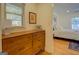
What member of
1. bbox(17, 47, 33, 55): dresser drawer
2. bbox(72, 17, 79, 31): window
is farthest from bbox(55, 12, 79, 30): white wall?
bbox(17, 47, 33, 55): dresser drawer

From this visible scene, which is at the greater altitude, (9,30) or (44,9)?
(44,9)

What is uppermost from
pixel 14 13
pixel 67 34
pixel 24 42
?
pixel 14 13

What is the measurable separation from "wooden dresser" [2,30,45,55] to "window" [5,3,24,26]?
20cm

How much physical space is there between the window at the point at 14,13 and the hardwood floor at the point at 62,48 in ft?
2.28

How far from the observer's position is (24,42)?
6.53 feet

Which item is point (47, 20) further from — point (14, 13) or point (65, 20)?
point (14, 13)

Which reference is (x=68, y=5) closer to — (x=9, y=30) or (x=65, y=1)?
(x=65, y=1)

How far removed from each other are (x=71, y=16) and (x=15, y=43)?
3.27 ft

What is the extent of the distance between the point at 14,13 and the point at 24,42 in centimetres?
49

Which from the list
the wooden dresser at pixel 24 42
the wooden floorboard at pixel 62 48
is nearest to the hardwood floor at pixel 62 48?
the wooden floorboard at pixel 62 48

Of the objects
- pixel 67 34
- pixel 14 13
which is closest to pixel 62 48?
pixel 67 34

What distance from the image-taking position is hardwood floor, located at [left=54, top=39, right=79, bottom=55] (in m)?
2.02

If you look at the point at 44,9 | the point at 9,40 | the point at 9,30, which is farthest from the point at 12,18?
the point at 44,9

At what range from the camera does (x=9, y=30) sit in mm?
1895
